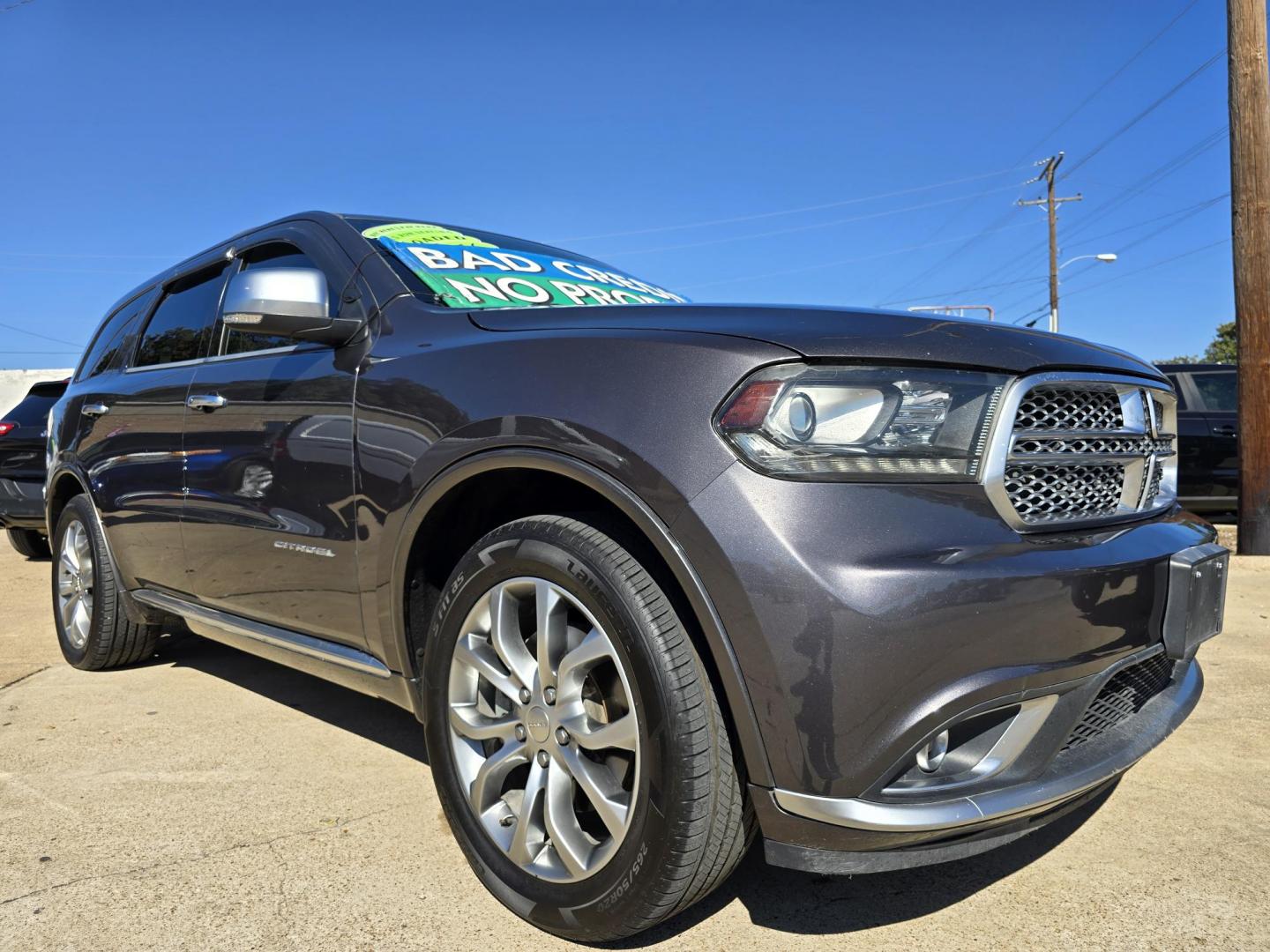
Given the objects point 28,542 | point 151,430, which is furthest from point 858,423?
point 28,542

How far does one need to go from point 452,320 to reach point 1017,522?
1.42 m

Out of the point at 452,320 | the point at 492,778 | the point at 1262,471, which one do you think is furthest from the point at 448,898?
the point at 1262,471

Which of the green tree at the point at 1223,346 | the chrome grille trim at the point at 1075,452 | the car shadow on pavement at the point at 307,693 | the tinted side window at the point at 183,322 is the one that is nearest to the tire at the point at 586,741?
the chrome grille trim at the point at 1075,452

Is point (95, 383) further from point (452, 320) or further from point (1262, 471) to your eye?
point (1262, 471)

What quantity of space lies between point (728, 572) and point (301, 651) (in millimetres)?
1655

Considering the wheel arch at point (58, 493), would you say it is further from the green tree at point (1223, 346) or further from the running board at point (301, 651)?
the green tree at point (1223, 346)

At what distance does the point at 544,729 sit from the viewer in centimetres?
208

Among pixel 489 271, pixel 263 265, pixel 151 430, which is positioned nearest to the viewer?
pixel 489 271

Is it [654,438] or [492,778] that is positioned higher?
[654,438]

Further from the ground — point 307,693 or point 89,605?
point 89,605

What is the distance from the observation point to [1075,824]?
8.54 feet

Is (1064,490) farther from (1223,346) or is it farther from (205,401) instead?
(1223,346)

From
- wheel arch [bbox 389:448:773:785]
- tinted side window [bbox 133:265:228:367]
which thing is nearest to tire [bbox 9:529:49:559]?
tinted side window [bbox 133:265:228:367]

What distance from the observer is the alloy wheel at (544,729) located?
6.44 feet
